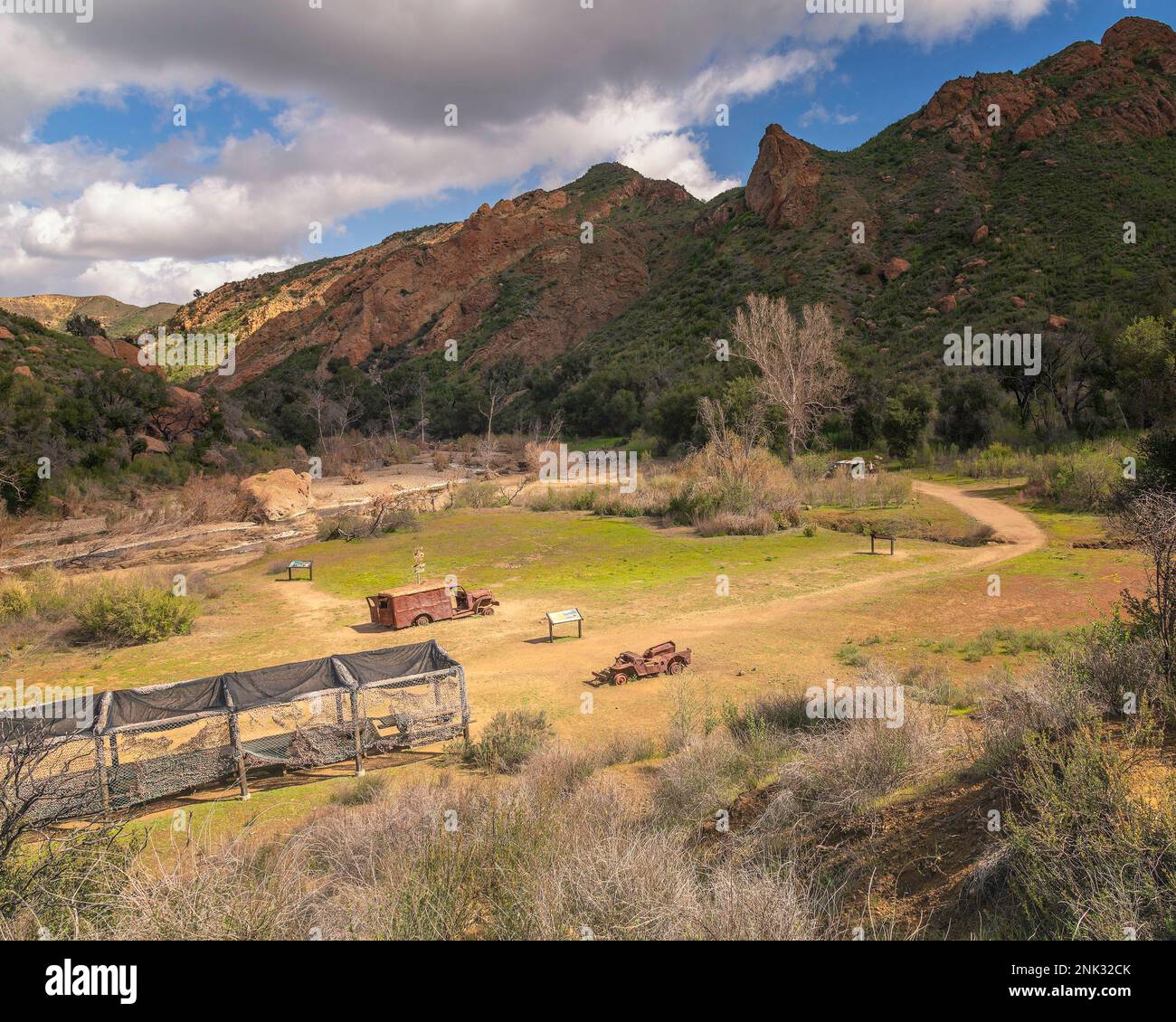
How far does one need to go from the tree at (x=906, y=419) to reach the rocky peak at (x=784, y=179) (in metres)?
35.7

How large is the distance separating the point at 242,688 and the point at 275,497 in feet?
70.8

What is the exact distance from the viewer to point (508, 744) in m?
8.19

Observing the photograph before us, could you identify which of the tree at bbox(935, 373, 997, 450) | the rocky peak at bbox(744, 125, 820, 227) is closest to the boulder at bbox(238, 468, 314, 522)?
the tree at bbox(935, 373, 997, 450)

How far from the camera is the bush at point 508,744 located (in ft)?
26.3

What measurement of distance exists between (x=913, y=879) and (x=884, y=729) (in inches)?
67.0

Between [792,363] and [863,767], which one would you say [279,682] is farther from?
[792,363]

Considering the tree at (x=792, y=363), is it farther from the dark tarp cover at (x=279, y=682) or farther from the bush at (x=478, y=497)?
the dark tarp cover at (x=279, y=682)

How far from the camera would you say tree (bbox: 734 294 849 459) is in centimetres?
3344

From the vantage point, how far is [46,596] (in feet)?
50.1

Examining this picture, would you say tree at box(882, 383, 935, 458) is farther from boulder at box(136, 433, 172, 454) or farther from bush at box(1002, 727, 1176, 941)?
boulder at box(136, 433, 172, 454)
